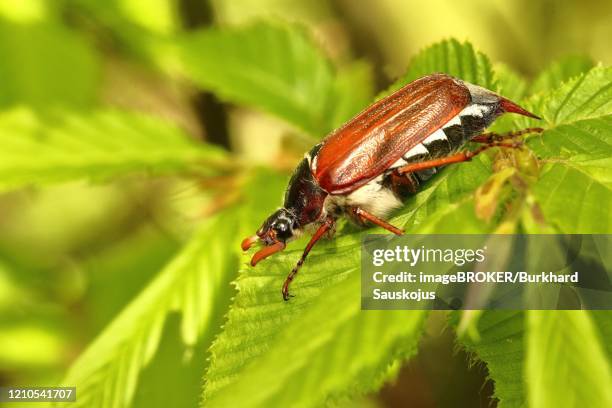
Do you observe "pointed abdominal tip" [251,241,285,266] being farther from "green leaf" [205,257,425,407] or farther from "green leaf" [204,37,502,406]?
"green leaf" [205,257,425,407]

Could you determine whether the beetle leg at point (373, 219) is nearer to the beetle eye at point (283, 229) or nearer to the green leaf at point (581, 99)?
the beetle eye at point (283, 229)

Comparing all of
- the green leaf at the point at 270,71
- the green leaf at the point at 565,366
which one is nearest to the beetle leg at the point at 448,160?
the green leaf at the point at 565,366

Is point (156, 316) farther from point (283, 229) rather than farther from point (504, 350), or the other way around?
point (504, 350)

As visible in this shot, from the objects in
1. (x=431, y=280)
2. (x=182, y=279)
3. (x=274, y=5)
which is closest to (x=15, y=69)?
(x=182, y=279)

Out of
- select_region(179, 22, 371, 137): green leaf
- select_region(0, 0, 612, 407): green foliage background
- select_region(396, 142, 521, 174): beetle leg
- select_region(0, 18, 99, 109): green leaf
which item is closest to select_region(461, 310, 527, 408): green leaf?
select_region(0, 0, 612, 407): green foliage background

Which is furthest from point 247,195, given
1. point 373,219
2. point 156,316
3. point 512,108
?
point 512,108

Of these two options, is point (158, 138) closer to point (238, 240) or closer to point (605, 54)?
point (238, 240)
